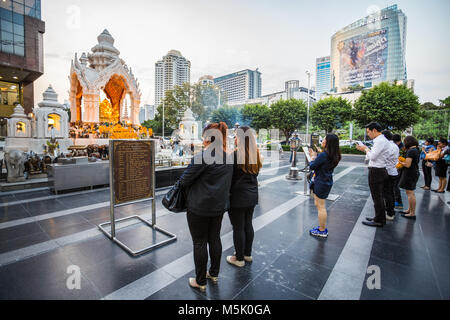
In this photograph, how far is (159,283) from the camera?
257cm

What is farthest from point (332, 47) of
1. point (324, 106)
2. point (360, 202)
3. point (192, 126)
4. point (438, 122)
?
point (360, 202)

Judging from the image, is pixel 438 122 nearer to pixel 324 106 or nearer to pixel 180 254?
pixel 324 106

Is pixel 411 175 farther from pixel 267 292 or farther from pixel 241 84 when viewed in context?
pixel 241 84

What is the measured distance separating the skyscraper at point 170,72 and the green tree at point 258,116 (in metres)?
43.9

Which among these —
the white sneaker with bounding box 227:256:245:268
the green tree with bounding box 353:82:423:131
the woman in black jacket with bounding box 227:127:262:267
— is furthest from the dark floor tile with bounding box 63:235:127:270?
the green tree with bounding box 353:82:423:131

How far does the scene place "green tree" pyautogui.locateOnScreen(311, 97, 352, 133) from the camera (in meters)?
28.0

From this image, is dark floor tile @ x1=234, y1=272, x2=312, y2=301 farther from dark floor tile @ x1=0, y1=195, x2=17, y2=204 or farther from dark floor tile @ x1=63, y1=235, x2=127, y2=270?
dark floor tile @ x1=0, y1=195, x2=17, y2=204

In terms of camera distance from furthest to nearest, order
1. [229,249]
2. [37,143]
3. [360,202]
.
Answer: [37,143] < [360,202] < [229,249]

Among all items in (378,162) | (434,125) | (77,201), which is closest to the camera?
(378,162)

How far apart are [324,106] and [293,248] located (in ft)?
99.8

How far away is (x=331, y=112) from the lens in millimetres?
28562

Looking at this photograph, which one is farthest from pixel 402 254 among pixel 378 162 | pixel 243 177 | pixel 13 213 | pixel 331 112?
pixel 331 112

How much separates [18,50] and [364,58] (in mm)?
117346

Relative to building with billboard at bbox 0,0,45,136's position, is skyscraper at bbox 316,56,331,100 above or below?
above
